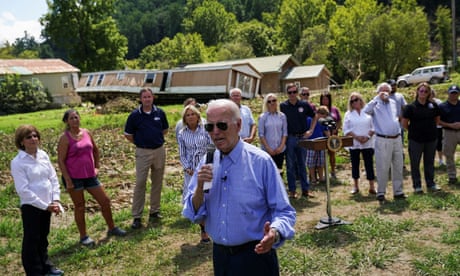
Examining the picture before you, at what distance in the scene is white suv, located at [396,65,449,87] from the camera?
3166 centimetres

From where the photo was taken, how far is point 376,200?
6.80 meters

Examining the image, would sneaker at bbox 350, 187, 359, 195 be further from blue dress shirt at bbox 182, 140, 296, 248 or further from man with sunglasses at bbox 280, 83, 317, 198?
blue dress shirt at bbox 182, 140, 296, 248

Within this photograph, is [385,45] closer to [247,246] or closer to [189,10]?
[247,246]

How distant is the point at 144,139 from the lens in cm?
612

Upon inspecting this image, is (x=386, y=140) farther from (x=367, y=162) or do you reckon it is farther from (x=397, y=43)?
(x=397, y=43)

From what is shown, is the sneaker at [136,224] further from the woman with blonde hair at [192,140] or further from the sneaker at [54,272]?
the sneaker at [54,272]

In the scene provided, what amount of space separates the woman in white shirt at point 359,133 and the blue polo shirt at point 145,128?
3344 millimetres

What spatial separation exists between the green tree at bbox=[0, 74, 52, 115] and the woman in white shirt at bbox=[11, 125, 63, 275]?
3731 centimetres

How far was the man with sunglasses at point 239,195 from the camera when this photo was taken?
2.45m

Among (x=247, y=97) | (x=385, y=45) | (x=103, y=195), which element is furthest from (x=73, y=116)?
(x=385, y=45)

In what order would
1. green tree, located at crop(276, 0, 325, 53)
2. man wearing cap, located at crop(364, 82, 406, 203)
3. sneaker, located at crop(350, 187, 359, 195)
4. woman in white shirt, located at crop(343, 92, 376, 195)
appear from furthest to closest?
green tree, located at crop(276, 0, 325, 53) → sneaker, located at crop(350, 187, 359, 195) → woman in white shirt, located at crop(343, 92, 376, 195) → man wearing cap, located at crop(364, 82, 406, 203)

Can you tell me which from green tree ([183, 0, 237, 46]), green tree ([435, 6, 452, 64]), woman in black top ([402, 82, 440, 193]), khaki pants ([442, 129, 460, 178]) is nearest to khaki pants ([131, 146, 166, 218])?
woman in black top ([402, 82, 440, 193])

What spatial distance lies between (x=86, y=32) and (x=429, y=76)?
123 ft

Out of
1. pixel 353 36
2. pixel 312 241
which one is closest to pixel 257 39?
pixel 353 36
